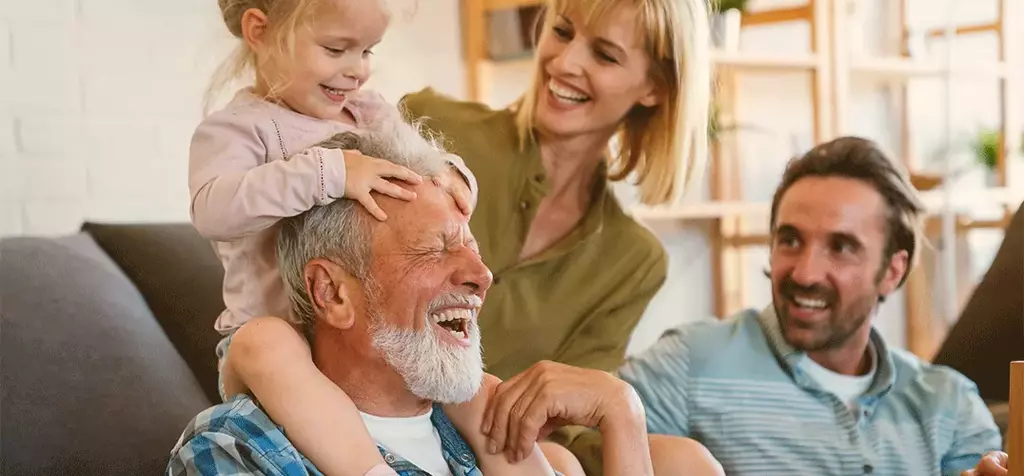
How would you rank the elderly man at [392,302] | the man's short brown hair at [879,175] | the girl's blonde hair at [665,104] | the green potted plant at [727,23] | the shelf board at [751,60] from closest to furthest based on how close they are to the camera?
the elderly man at [392,302], the girl's blonde hair at [665,104], the man's short brown hair at [879,175], the shelf board at [751,60], the green potted plant at [727,23]

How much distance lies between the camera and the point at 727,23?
3660mm

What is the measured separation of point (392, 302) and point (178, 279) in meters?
0.86

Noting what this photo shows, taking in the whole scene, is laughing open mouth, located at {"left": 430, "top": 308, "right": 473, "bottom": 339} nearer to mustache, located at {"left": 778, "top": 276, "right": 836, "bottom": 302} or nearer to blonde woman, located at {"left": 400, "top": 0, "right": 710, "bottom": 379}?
blonde woman, located at {"left": 400, "top": 0, "right": 710, "bottom": 379}

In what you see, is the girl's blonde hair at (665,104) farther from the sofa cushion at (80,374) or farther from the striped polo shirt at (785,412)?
the sofa cushion at (80,374)

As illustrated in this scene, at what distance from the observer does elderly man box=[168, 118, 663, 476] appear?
4.57 ft

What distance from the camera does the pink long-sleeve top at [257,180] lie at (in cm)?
132

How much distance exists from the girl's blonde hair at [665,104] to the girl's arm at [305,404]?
760mm

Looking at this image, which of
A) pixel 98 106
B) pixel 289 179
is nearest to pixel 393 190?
pixel 289 179

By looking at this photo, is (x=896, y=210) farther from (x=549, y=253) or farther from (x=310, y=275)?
(x=310, y=275)

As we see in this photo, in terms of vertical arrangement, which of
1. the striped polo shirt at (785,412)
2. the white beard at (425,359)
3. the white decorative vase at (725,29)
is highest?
the white decorative vase at (725,29)

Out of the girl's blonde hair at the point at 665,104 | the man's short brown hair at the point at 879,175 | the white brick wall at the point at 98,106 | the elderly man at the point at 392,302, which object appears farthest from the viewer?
the white brick wall at the point at 98,106

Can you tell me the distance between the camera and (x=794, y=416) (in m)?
2.09

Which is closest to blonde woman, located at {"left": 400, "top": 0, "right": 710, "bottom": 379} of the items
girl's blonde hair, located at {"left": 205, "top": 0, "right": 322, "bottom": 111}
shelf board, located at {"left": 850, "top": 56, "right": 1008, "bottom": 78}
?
girl's blonde hair, located at {"left": 205, "top": 0, "right": 322, "bottom": 111}

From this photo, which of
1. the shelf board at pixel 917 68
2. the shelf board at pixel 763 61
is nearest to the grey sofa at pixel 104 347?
the shelf board at pixel 763 61
